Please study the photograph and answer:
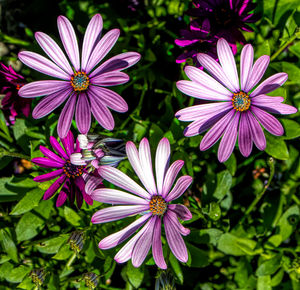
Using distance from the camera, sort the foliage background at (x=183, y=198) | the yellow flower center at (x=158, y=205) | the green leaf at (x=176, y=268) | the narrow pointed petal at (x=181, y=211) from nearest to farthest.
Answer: the narrow pointed petal at (x=181, y=211) → the yellow flower center at (x=158, y=205) → the green leaf at (x=176, y=268) → the foliage background at (x=183, y=198)

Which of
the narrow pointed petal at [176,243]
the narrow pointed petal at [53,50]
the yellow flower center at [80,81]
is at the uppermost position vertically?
the narrow pointed petal at [53,50]

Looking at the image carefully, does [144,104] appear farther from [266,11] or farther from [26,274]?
[26,274]

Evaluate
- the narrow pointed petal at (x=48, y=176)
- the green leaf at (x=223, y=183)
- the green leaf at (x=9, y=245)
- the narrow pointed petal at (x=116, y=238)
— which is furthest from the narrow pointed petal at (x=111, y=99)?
the green leaf at (x=9, y=245)

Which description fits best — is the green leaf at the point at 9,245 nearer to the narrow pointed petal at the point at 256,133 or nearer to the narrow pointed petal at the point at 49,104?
the narrow pointed petal at the point at 49,104

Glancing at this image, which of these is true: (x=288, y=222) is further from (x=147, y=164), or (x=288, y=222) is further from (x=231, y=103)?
(x=147, y=164)

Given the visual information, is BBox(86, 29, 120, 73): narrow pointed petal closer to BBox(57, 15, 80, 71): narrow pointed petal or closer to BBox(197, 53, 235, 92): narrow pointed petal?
BBox(57, 15, 80, 71): narrow pointed petal

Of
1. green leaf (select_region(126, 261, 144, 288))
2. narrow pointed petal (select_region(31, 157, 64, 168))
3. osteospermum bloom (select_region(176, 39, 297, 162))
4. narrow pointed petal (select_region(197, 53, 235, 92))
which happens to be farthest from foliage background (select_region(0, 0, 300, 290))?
narrow pointed petal (select_region(197, 53, 235, 92))

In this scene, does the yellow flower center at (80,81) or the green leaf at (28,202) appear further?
the green leaf at (28,202)
